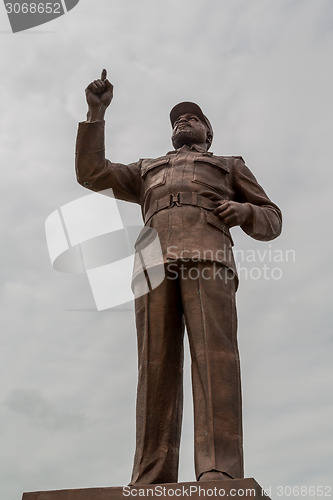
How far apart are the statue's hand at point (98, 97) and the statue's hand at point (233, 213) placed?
1668 millimetres

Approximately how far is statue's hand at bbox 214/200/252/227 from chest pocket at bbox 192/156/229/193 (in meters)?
0.37

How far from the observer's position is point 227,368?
5613 mm

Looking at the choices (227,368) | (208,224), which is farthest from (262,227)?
(227,368)

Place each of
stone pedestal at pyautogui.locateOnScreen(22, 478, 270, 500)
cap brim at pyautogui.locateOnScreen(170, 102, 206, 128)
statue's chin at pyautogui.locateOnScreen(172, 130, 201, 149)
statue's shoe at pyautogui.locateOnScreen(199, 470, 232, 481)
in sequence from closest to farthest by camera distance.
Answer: stone pedestal at pyautogui.locateOnScreen(22, 478, 270, 500) → statue's shoe at pyautogui.locateOnScreen(199, 470, 232, 481) → statue's chin at pyautogui.locateOnScreen(172, 130, 201, 149) → cap brim at pyautogui.locateOnScreen(170, 102, 206, 128)

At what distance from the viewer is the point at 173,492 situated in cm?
482

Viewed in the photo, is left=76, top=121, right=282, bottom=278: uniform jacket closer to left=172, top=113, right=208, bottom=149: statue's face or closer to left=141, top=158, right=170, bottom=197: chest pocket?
left=141, top=158, right=170, bottom=197: chest pocket

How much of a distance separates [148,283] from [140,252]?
0.40 metres

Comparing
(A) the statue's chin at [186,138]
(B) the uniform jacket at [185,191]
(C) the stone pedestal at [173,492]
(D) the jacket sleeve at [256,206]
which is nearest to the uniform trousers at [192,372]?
(B) the uniform jacket at [185,191]

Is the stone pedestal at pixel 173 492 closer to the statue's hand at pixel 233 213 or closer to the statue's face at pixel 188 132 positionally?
the statue's hand at pixel 233 213

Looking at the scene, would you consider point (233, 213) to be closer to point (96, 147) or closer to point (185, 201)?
point (185, 201)

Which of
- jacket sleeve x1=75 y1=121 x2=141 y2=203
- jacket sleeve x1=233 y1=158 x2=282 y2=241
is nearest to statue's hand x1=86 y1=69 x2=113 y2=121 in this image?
jacket sleeve x1=75 y1=121 x2=141 y2=203

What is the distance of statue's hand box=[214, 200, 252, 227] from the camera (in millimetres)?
6215

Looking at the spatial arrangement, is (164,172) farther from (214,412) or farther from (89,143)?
(214,412)

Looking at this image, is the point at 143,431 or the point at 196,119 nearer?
the point at 143,431
